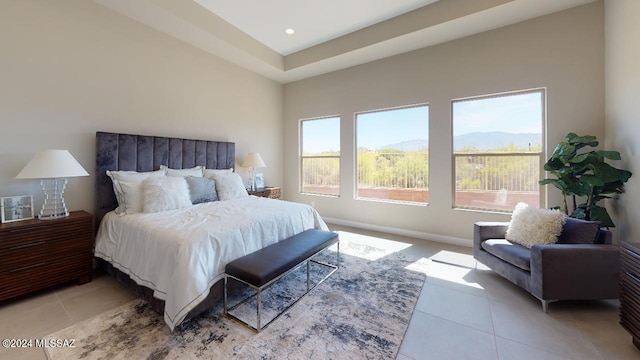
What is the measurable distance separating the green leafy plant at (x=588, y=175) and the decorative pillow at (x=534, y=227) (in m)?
0.38

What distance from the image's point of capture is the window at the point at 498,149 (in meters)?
3.30

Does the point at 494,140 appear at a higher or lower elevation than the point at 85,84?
lower

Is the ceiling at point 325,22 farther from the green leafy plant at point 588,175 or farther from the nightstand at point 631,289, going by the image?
the nightstand at point 631,289

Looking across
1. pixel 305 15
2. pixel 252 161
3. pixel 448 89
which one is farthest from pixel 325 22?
pixel 252 161

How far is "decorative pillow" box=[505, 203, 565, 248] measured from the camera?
238 cm

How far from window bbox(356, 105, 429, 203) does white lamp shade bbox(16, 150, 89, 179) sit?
404cm

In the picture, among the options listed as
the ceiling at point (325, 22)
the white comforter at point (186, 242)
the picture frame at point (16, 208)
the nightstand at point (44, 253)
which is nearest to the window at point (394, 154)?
the ceiling at point (325, 22)

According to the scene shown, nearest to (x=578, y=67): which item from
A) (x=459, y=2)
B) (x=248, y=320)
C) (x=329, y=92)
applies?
(x=459, y=2)

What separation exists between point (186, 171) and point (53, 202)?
1355 mm

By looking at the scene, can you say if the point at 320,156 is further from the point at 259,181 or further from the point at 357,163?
the point at 259,181

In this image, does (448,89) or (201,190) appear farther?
(448,89)

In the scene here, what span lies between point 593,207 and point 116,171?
212 inches

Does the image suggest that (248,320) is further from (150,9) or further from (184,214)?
(150,9)

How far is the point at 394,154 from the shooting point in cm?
446
